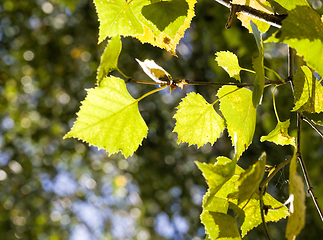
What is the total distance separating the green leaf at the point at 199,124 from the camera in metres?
0.58

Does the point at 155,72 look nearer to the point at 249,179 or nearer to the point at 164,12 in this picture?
the point at 164,12

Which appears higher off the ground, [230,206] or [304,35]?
[304,35]

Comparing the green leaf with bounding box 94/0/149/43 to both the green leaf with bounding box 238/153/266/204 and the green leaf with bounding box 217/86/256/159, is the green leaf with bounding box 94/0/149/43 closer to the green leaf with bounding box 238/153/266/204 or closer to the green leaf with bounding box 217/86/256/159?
the green leaf with bounding box 217/86/256/159

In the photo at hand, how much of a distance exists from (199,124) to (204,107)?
0.11 feet

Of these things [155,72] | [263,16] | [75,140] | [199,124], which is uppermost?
[263,16]

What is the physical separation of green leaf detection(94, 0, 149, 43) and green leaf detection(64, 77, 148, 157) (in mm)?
81

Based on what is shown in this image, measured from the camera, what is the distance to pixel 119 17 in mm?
507

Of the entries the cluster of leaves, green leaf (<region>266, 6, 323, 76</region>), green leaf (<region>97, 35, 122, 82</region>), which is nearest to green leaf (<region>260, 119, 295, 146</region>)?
the cluster of leaves

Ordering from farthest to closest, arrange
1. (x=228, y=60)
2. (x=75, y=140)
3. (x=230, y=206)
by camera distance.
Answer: (x=75, y=140)
(x=228, y=60)
(x=230, y=206)

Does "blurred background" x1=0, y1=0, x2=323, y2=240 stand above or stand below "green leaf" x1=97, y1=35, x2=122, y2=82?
below

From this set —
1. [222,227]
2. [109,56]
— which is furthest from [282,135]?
[109,56]

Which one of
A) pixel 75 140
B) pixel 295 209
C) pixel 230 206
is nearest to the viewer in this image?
pixel 295 209

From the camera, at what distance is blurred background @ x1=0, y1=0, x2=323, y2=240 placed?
2.63 metres

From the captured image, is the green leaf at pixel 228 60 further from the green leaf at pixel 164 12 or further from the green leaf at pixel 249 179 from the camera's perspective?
the green leaf at pixel 249 179
